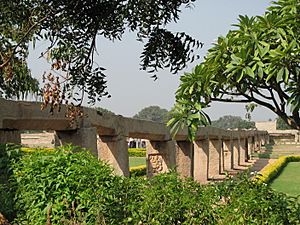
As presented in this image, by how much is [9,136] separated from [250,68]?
150 inches

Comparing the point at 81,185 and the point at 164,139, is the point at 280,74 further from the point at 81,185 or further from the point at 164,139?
the point at 164,139

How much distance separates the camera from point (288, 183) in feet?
53.1

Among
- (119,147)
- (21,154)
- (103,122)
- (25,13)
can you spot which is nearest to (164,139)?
(119,147)

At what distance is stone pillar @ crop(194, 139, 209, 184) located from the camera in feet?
54.3

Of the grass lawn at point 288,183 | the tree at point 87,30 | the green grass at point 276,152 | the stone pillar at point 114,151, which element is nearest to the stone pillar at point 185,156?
the grass lawn at point 288,183

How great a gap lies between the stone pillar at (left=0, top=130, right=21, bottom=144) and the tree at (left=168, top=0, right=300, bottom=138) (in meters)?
3.20

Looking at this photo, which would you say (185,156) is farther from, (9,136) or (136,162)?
(136,162)

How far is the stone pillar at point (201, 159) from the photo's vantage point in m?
16.6

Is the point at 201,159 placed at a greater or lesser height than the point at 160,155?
lesser

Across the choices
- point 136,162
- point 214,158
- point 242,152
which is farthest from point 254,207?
point 136,162

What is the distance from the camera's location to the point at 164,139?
11438 millimetres

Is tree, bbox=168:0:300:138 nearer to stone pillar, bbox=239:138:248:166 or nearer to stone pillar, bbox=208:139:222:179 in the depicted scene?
stone pillar, bbox=208:139:222:179

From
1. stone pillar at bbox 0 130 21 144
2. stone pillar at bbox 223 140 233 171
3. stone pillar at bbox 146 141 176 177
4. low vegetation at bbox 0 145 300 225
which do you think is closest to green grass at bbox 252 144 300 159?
stone pillar at bbox 223 140 233 171

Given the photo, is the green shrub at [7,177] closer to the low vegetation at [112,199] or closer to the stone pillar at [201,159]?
the low vegetation at [112,199]
